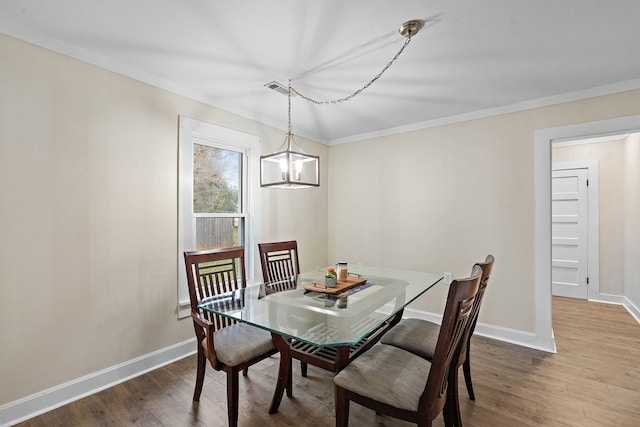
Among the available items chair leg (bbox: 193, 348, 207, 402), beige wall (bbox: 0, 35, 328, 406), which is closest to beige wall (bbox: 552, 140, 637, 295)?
chair leg (bbox: 193, 348, 207, 402)

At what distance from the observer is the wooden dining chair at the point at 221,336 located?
173cm

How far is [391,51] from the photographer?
2.10m

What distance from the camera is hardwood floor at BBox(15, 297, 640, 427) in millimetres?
1875

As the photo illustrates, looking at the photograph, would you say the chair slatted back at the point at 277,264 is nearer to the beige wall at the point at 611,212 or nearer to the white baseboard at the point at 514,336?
the white baseboard at the point at 514,336

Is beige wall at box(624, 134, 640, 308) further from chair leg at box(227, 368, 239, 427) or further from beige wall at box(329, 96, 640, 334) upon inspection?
chair leg at box(227, 368, 239, 427)

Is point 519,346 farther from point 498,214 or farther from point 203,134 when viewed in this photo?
point 203,134

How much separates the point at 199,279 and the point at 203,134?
4.93 ft

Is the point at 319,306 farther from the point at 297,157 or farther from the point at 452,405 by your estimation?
the point at 297,157

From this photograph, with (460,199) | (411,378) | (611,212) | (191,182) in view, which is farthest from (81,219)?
(611,212)

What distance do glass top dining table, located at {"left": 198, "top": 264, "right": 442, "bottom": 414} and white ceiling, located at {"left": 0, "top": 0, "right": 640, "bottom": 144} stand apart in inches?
69.7

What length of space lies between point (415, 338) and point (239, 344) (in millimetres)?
1162

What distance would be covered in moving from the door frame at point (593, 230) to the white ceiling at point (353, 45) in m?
2.46

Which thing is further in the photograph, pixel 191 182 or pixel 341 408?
pixel 191 182

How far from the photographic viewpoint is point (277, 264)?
285 centimetres
